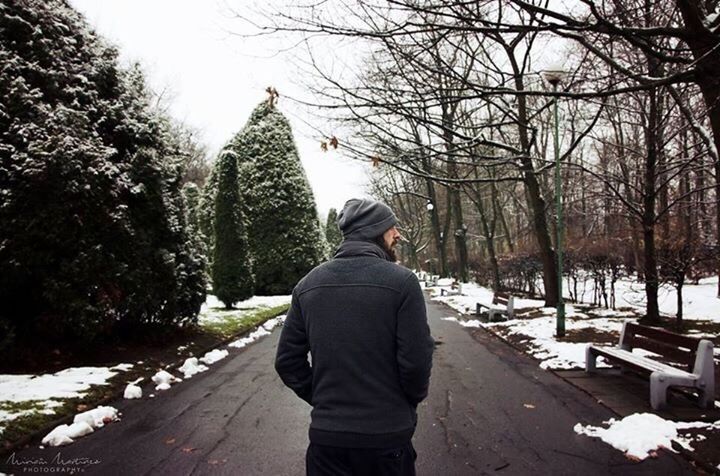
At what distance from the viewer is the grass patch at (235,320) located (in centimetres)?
1245

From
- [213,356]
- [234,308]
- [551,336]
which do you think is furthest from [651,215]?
[234,308]

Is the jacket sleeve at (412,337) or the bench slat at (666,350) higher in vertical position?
the jacket sleeve at (412,337)

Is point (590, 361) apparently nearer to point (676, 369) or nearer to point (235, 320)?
point (676, 369)

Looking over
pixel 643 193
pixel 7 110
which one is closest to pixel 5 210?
pixel 7 110

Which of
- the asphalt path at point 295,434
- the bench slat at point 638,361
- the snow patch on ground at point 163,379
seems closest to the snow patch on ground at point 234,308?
the snow patch on ground at point 163,379

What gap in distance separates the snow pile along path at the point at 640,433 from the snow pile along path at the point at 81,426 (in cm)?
512

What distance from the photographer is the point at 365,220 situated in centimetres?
239

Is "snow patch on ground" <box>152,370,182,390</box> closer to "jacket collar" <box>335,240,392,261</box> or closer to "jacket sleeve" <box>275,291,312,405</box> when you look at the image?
"jacket sleeve" <box>275,291,312,405</box>

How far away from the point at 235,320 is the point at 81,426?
9313mm

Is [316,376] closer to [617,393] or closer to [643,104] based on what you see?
[617,393]

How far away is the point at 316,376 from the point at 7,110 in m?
8.31

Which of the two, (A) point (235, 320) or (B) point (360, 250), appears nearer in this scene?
(B) point (360, 250)

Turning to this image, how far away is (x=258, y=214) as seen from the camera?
79.1 feet

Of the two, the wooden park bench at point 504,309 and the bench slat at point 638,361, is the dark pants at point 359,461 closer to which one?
the bench slat at point 638,361
